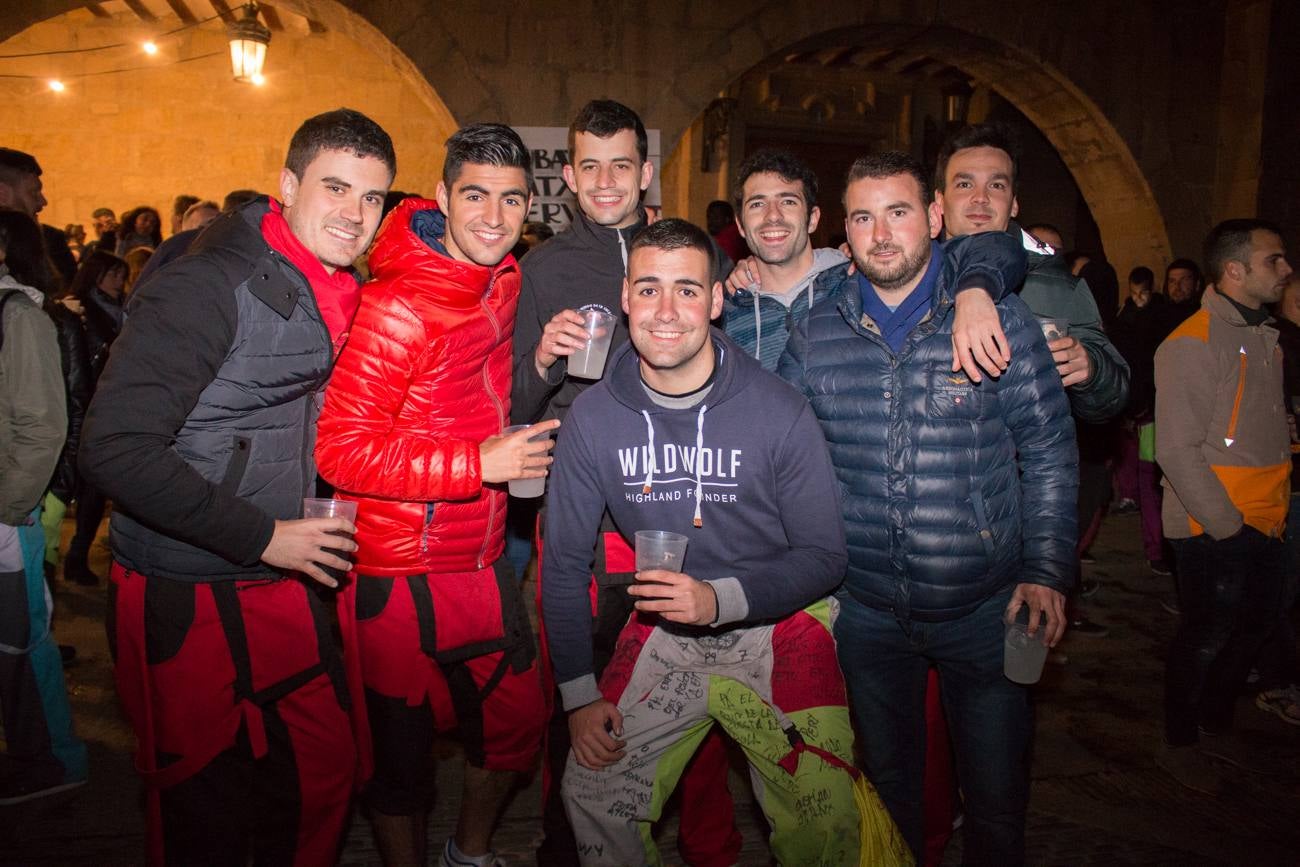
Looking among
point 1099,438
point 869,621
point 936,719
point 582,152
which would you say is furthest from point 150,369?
point 1099,438

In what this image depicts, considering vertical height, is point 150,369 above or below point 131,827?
above

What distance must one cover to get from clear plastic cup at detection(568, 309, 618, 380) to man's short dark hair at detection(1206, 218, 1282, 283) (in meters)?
2.83

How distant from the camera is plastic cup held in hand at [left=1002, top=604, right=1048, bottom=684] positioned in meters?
2.47

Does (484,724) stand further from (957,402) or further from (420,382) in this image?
(957,402)

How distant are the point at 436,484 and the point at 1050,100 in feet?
32.1

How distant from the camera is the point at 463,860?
9.95 feet

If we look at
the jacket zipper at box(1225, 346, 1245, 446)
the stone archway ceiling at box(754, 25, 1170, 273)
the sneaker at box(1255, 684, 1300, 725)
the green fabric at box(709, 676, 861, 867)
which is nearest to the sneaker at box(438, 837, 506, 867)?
the green fabric at box(709, 676, 861, 867)

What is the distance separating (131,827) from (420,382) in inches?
88.8

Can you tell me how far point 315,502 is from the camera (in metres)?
2.32

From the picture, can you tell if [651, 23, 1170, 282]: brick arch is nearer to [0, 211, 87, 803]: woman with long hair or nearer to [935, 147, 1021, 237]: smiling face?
[935, 147, 1021, 237]: smiling face

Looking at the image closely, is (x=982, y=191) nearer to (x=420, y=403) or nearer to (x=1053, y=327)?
(x=1053, y=327)

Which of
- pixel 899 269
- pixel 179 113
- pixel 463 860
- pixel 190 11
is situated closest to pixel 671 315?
pixel 899 269

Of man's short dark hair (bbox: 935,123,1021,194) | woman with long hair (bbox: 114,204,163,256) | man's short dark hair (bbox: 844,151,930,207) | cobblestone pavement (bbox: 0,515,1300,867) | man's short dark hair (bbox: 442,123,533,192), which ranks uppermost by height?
woman with long hair (bbox: 114,204,163,256)

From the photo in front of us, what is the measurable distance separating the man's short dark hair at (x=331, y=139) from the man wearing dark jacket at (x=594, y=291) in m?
0.88
